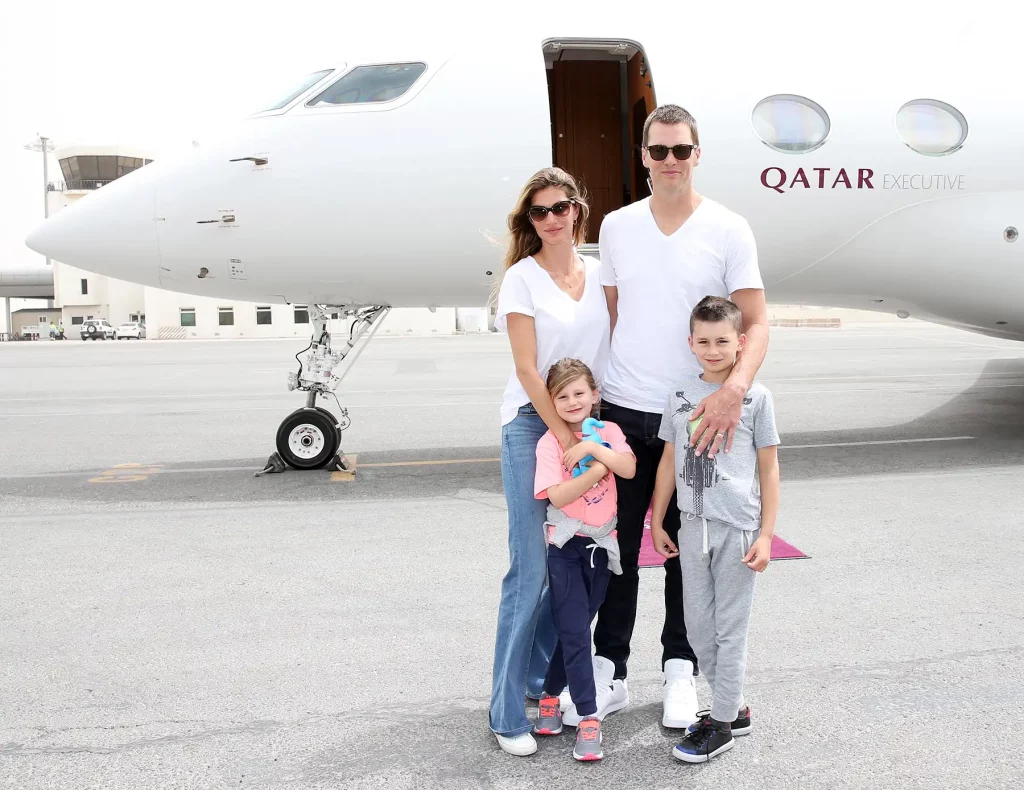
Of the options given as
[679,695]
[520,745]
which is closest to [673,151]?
[679,695]

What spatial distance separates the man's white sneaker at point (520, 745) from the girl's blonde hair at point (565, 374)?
1159mm

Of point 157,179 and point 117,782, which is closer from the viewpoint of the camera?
point 117,782

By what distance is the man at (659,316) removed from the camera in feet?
10.4

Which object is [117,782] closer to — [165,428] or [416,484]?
[416,484]

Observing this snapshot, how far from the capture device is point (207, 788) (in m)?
2.87

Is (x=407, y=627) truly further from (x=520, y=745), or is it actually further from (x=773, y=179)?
(x=773, y=179)

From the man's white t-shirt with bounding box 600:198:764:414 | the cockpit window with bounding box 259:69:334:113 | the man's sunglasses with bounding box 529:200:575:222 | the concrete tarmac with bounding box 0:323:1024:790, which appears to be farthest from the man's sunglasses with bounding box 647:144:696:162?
the cockpit window with bounding box 259:69:334:113

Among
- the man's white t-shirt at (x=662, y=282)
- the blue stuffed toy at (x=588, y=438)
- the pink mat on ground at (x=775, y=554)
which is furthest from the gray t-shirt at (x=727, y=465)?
the pink mat on ground at (x=775, y=554)

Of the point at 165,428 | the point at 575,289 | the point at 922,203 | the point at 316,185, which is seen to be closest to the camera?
the point at 575,289

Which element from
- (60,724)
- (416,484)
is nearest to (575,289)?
(60,724)

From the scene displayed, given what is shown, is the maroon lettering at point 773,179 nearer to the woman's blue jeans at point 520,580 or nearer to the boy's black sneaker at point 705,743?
the woman's blue jeans at point 520,580

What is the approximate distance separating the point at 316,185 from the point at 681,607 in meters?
4.63

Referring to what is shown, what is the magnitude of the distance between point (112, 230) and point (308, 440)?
226cm

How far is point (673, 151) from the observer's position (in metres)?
3.12
